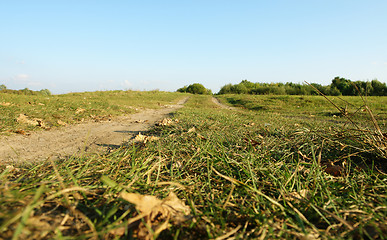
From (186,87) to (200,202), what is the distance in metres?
45.6

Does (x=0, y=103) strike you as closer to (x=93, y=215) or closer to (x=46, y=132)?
(x=46, y=132)

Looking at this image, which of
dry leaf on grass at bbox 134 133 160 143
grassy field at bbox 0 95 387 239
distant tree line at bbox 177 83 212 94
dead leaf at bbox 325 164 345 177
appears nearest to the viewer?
grassy field at bbox 0 95 387 239

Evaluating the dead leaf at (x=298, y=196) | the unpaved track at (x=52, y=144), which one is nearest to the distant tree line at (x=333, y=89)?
the dead leaf at (x=298, y=196)

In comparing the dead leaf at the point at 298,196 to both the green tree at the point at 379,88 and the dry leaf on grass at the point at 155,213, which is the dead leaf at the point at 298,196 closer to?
the dry leaf on grass at the point at 155,213

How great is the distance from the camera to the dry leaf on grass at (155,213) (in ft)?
2.45

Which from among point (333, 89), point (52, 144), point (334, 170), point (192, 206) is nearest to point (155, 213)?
point (192, 206)

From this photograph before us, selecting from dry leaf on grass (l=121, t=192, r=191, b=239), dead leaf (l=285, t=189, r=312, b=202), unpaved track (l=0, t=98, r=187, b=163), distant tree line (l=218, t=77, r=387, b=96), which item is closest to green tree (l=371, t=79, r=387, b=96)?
distant tree line (l=218, t=77, r=387, b=96)

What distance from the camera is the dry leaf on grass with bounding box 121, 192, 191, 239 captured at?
75 centimetres

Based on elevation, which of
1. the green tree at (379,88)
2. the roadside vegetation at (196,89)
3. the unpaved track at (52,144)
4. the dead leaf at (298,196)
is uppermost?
the roadside vegetation at (196,89)

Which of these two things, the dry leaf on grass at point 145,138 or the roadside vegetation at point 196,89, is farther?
the roadside vegetation at point 196,89

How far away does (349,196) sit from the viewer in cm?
113

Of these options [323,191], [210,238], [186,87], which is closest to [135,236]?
[210,238]

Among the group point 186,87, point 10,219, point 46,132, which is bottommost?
point 46,132

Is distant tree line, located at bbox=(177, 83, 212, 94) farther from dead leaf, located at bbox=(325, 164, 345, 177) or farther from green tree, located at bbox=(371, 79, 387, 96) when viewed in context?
dead leaf, located at bbox=(325, 164, 345, 177)
